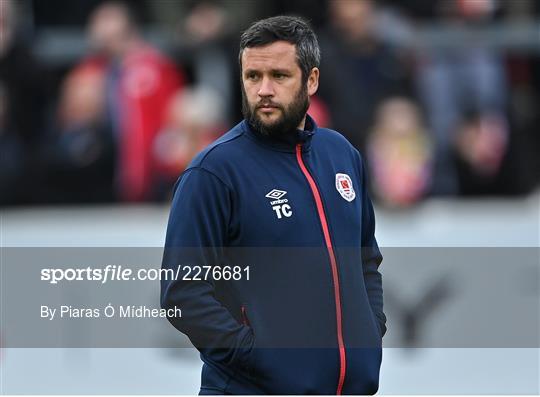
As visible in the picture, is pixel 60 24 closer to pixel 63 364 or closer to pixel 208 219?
pixel 63 364

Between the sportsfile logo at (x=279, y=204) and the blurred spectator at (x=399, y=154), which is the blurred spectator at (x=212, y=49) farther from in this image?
the sportsfile logo at (x=279, y=204)

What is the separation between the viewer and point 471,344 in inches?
289

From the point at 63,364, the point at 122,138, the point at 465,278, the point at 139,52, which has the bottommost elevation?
the point at 63,364

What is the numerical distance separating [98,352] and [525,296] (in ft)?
8.43

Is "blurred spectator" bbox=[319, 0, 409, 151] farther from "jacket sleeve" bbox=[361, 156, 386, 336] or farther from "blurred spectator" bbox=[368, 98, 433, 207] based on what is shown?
"jacket sleeve" bbox=[361, 156, 386, 336]

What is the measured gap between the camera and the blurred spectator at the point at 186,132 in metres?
8.12

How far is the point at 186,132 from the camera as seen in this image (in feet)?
26.8

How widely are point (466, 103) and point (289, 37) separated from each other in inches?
199

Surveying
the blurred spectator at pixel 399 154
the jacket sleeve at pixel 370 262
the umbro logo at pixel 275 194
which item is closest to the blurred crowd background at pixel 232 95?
the blurred spectator at pixel 399 154

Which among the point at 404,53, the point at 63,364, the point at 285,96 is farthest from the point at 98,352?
the point at 285,96

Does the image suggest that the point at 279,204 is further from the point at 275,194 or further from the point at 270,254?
the point at 270,254

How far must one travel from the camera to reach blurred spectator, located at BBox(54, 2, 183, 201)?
8375mm

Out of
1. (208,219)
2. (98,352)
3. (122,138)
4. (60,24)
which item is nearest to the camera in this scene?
(208,219)

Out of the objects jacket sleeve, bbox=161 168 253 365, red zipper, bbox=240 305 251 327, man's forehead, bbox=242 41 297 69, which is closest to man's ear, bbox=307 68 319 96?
man's forehead, bbox=242 41 297 69
